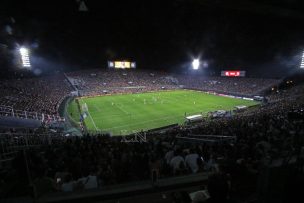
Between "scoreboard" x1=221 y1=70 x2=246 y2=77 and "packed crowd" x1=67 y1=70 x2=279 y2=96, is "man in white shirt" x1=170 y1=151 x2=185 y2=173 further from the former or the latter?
"scoreboard" x1=221 y1=70 x2=246 y2=77

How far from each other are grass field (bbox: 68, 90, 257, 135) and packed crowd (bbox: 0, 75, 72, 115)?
3.70 metres

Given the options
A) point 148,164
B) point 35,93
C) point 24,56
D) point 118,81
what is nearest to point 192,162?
point 148,164

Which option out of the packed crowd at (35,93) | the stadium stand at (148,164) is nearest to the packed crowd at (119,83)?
the packed crowd at (35,93)

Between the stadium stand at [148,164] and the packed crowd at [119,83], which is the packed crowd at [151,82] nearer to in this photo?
the packed crowd at [119,83]

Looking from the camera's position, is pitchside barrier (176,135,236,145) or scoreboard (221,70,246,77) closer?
pitchside barrier (176,135,236,145)

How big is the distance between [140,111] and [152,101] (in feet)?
30.0

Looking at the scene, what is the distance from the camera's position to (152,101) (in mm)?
51062

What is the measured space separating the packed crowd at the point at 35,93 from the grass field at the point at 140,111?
3.70 metres

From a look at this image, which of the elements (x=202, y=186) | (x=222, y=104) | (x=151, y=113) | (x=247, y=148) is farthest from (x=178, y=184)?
(x=222, y=104)

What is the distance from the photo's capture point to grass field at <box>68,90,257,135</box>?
3412 centimetres

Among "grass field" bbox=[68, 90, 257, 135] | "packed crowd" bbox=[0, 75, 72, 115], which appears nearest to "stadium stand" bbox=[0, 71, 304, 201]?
"grass field" bbox=[68, 90, 257, 135]

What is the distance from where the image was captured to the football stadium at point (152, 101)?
204 inches

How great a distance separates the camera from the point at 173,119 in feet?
122

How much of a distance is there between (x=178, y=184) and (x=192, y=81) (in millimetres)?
71696
